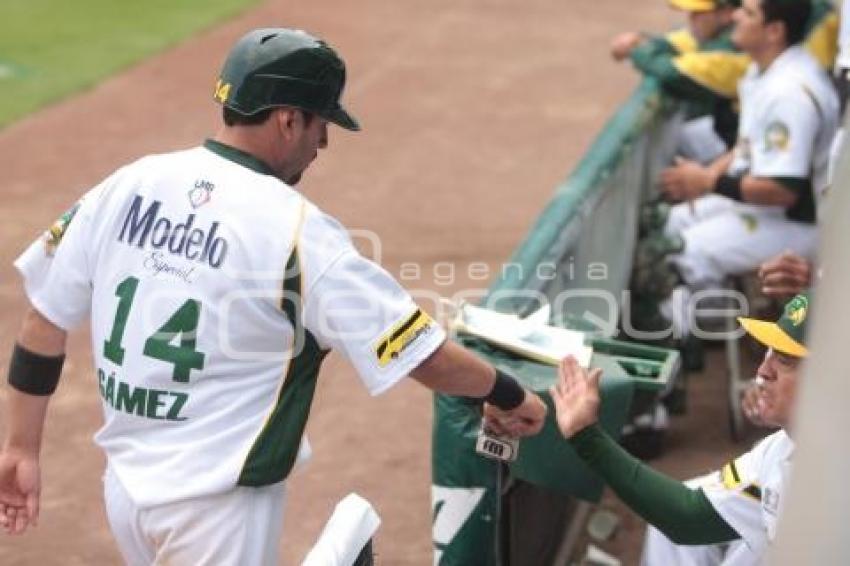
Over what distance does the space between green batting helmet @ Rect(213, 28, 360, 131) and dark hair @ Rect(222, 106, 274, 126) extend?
0.04 ft

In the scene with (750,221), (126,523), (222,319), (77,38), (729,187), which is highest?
(222,319)

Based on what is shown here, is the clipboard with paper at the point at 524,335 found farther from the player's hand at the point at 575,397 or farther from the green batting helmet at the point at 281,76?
the green batting helmet at the point at 281,76

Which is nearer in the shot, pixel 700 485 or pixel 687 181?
pixel 700 485

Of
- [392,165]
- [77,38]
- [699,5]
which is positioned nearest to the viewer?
[699,5]

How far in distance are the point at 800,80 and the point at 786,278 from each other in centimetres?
114

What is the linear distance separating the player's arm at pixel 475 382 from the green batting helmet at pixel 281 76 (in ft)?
2.03

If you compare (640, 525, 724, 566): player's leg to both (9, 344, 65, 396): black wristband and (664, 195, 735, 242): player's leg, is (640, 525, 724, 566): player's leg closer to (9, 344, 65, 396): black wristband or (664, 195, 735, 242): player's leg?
(9, 344, 65, 396): black wristband

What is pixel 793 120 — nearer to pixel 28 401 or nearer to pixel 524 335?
pixel 524 335

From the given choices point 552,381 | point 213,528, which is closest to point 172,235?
point 213,528

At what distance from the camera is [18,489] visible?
351cm

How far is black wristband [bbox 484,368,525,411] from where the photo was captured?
11.4 ft

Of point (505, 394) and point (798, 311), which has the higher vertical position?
point (798, 311)

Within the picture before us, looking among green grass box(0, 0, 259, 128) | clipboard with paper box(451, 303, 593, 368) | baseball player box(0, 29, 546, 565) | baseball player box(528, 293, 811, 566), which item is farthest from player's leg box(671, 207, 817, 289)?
green grass box(0, 0, 259, 128)

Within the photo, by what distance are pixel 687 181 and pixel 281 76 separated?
332 centimetres
